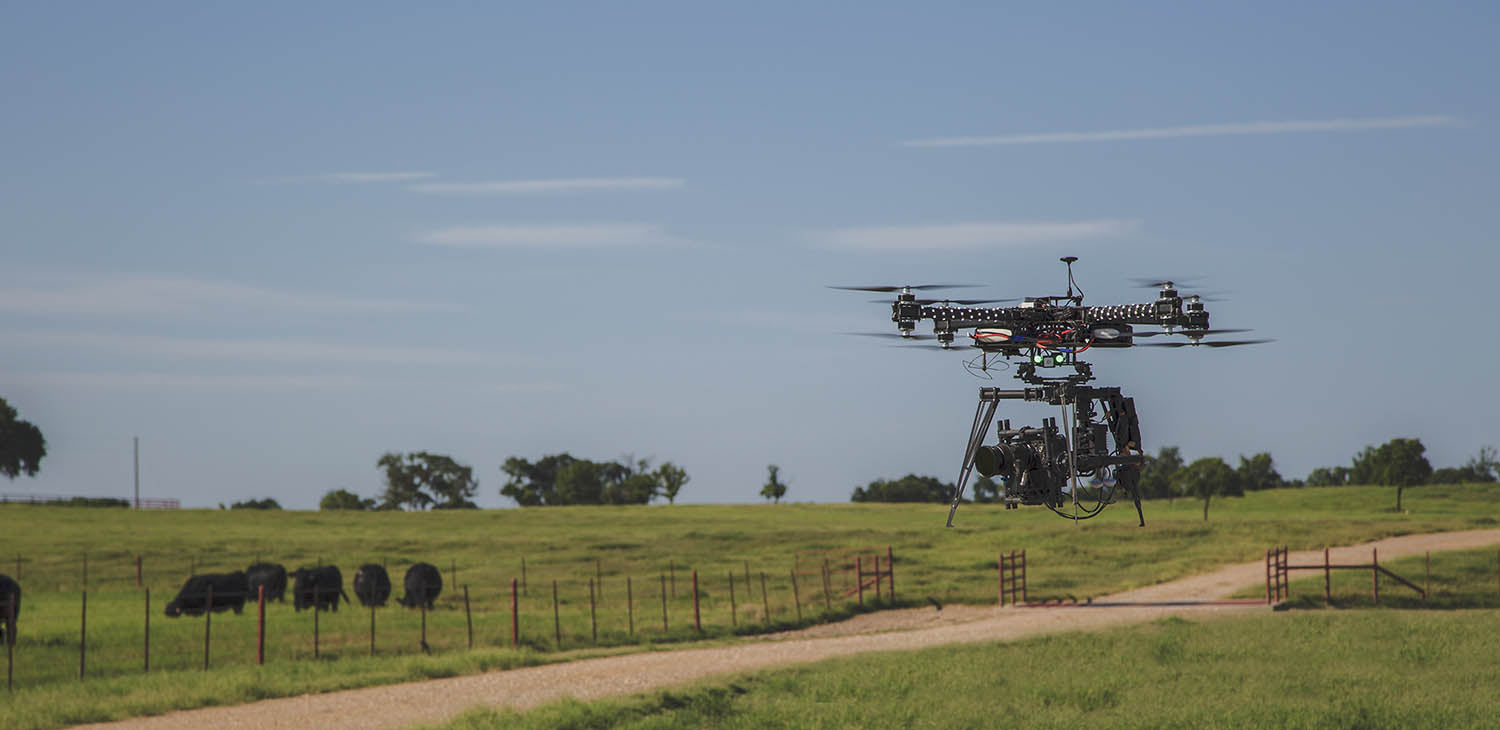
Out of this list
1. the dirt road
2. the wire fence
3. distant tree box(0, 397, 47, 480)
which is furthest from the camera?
distant tree box(0, 397, 47, 480)

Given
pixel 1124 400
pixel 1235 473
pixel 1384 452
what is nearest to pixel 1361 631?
pixel 1124 400

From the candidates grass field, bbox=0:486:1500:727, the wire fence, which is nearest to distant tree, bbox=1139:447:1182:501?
grass field, bbox=0:486:1500:727

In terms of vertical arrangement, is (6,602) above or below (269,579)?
above

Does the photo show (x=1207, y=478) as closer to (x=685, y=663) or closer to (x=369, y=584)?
(x=369, y=584)

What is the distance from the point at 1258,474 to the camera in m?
146

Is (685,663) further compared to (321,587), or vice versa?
(321,587)

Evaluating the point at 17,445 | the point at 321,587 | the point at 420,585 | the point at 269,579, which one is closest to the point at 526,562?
the point at 420,585

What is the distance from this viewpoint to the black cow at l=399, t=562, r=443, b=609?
67312 millimetres

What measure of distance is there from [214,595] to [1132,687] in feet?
131

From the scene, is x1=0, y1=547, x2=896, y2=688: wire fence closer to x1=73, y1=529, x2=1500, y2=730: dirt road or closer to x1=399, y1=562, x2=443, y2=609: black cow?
x1=399, y1=562, x2=443, y2=609: black cow

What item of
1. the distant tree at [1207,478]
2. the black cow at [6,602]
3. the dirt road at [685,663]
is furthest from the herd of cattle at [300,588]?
the distant tree at [1207,478]

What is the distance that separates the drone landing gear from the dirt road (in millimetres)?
27893

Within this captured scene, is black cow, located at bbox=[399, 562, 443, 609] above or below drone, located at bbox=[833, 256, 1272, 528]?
Answer: below

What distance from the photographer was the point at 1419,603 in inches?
2483
